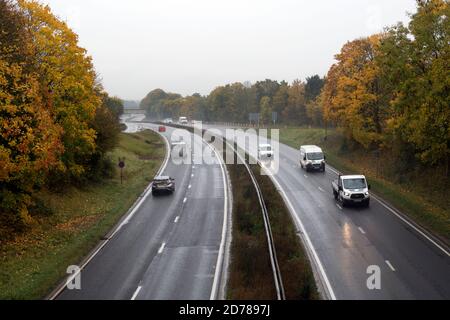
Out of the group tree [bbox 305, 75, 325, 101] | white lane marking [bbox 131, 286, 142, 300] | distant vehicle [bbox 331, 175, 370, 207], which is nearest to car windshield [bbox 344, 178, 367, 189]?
distant vehicle [bbox 331, 175, 370, 207]

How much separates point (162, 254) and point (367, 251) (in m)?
9.63

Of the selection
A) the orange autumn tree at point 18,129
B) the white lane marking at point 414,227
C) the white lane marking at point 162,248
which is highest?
the orange autumn tree at point 18,129

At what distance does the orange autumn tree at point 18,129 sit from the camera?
2292 cm

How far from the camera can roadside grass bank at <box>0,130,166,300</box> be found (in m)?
19.7

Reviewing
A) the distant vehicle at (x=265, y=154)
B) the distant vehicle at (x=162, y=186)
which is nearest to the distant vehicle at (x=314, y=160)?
the distant vehicle at (x=265, y=154)

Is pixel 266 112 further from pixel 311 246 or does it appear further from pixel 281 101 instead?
pixel 311 246

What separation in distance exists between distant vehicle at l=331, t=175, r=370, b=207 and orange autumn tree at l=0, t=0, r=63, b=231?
1808 centimetres

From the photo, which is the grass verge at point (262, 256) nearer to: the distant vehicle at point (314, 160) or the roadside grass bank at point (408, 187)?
the roadside grass bank at point (408, 187)

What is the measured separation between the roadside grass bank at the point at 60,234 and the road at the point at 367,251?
1111cm

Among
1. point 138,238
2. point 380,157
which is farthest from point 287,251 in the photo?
point 380,157

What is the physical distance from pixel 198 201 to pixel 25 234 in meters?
12.9

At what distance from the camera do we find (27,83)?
2459cm

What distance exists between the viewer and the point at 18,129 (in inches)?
904

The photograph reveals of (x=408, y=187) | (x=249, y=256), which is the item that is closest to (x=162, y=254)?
(x=249, y=256)
